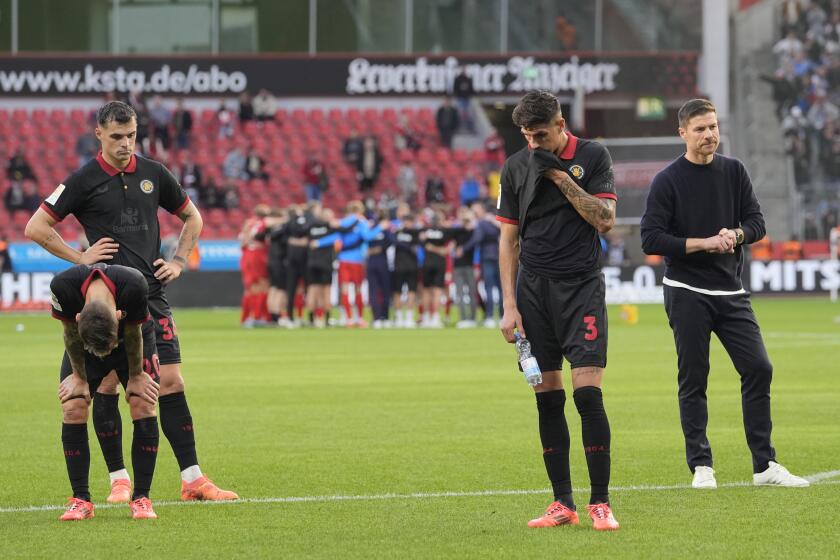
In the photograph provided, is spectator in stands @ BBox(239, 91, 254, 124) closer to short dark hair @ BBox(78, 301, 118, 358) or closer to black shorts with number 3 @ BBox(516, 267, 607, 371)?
black shorts with number 3 @ BBox(516, 267, 607, 371)

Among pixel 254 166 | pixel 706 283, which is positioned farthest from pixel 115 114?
pixel 254 166

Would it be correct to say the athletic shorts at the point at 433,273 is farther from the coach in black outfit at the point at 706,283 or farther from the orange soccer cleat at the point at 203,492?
the orange soccer cleat at the point at 203,492

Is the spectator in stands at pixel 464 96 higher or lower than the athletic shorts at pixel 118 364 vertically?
higher

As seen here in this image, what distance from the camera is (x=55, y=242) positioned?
839 cm

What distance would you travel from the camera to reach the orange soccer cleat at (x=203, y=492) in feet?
28.7

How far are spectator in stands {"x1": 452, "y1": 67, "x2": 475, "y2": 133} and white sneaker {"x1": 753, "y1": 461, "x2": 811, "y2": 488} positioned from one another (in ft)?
118

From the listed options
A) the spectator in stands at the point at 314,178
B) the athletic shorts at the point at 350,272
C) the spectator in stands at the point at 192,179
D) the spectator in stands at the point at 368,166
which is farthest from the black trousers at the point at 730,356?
the spectator in stands at the point at 368,166

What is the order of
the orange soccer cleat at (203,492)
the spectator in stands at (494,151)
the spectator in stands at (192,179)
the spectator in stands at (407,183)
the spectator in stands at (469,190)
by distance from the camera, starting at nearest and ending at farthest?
the orange soccer cleat at (203,492)
the spectator in stands at (469,190)
the spectator in stands at (192,179)
the spectator in stands at (407,183)
the spectator in stands at (494,151)

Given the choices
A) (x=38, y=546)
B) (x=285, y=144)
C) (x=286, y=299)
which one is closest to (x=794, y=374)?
(x=38, y=546)

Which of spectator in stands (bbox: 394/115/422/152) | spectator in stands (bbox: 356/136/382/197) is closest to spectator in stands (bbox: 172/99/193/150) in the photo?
spectator in stands (bbox: 356/136/382/197)

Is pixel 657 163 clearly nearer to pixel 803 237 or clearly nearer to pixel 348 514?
pixel 803 237

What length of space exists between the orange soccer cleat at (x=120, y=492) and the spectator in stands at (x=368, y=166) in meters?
33.8

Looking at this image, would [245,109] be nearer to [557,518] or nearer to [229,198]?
[229,198]

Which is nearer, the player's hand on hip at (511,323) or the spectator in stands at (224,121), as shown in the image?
the player's hand on hip at (511,323)
